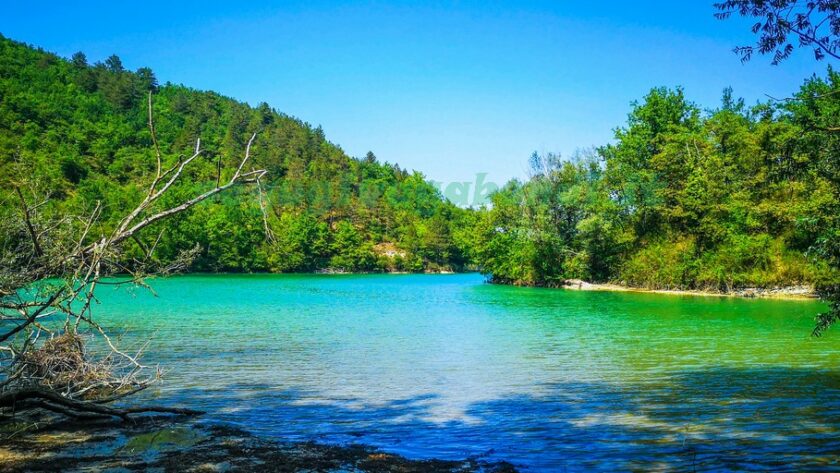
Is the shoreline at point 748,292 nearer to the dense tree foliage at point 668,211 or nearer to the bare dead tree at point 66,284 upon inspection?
the dense tree foliage at point 668,211

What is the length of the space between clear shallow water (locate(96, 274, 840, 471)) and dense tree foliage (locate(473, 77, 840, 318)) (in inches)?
837

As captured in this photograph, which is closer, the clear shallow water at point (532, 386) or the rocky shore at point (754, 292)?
the clear shallow water at point (532, 386)

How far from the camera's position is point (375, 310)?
36.1 meters

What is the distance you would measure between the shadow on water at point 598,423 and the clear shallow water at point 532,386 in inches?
1.5

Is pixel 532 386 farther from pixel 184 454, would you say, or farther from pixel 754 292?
pixel 754 292

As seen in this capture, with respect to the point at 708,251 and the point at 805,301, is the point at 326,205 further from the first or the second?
the point at 805,301

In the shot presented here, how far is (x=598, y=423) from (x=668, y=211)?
4981 cm

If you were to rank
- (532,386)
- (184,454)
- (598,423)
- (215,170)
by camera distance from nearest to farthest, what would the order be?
(184,454)
(598,423)
(532,386)
(215,170)

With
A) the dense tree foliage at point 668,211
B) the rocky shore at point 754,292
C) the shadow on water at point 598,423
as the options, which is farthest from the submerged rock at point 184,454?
the rocky shore at point 754,292

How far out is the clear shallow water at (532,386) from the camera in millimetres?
8672

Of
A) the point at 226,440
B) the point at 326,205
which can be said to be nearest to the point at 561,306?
the point at 226,440

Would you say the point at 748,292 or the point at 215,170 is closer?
the point at 748,292

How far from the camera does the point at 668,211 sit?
55.3 meters

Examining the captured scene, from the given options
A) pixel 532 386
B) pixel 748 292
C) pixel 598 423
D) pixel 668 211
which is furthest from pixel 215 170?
pixel 598 423
